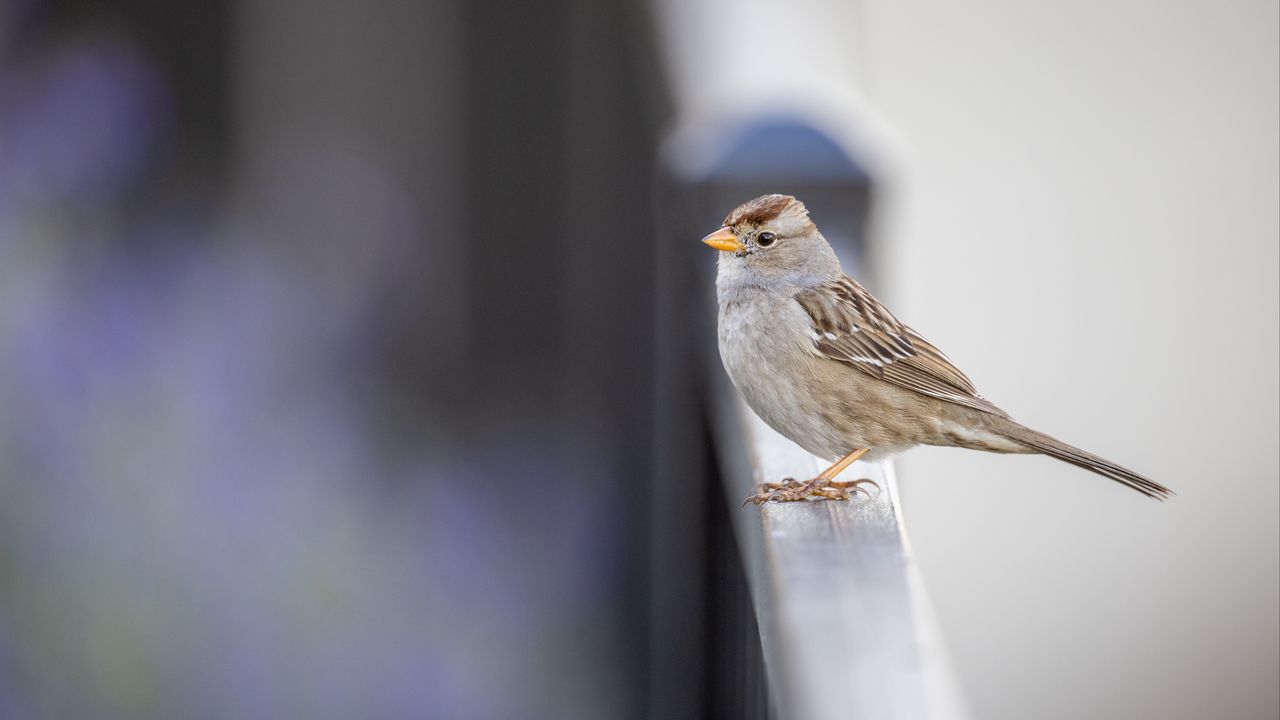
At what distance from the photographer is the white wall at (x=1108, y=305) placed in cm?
592

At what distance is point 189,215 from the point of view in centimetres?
351

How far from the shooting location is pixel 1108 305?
20.0 feet

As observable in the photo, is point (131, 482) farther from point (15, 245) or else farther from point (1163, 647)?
point (1163, 647)

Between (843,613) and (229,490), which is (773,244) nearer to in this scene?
(843,613)

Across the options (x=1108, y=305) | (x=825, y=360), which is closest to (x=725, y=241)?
(x=825, y=360)

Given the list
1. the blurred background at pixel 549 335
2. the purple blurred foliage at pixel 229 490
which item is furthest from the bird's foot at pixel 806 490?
the purple blurred foliage at pixel 229 490

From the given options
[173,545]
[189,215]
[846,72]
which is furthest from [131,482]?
[846,72]

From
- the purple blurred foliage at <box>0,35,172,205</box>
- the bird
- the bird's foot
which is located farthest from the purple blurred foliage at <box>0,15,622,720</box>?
the bird's foot

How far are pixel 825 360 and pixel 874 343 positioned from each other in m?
0.08

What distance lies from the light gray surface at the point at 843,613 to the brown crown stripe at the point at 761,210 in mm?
347

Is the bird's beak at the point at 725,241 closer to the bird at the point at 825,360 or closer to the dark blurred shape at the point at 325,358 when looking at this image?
the bird at the point at 825,360

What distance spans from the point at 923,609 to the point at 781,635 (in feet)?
0.38

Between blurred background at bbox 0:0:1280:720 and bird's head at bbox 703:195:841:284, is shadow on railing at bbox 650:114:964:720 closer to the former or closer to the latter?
blurred background at bbox 0:0:1280:720

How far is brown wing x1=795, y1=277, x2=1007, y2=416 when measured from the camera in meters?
1.95
